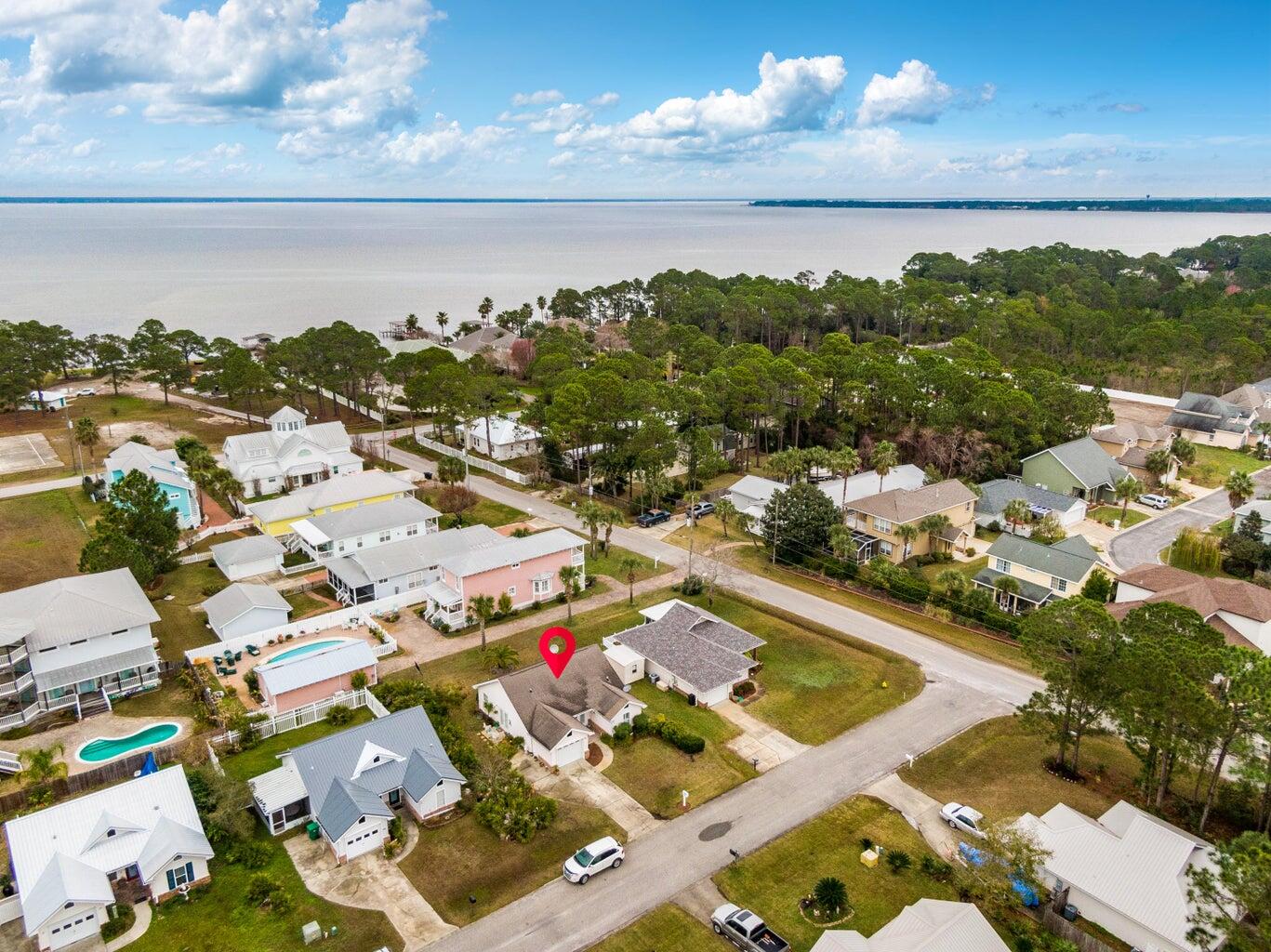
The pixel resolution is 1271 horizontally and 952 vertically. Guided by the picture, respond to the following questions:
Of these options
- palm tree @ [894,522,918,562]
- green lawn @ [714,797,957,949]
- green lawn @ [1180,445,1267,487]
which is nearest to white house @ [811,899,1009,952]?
green lawn @ [714,797,957,949]

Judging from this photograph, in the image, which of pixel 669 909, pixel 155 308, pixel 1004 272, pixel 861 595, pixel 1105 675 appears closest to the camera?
pixel 669 909

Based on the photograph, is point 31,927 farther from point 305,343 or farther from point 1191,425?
point 1191,425

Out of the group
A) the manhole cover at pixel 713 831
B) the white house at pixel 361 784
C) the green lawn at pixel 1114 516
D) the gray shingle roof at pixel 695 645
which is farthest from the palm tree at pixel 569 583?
the green lawn at pixel 1114 516

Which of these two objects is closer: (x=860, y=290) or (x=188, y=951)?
(x=188, y=951)

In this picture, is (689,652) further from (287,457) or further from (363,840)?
(287,457)

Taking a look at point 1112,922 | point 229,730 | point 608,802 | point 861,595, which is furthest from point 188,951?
point 861,595

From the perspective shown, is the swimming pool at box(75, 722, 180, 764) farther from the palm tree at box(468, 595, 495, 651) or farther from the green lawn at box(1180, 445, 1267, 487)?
the green lawn at box(1180, 445, 1267, 487)
